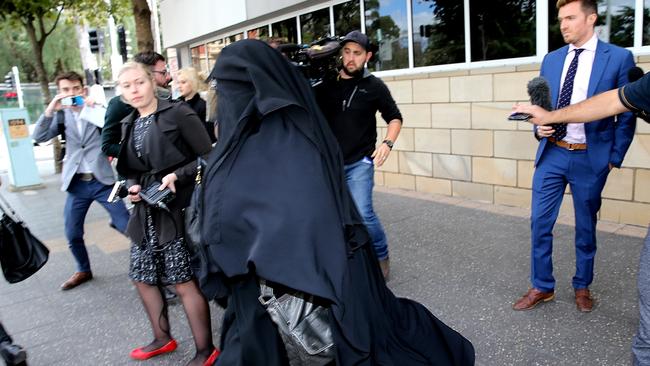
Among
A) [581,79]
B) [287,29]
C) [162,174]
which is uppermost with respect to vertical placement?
[287,29]

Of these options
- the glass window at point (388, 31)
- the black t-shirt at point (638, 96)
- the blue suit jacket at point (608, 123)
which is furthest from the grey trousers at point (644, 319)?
the glass window at point (388, 31)

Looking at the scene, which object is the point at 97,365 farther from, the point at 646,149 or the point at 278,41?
the point at 646,149

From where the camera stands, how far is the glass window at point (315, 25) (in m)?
8.78

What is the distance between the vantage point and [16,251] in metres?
3.43

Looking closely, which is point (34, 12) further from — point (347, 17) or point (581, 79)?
point (581, 79)

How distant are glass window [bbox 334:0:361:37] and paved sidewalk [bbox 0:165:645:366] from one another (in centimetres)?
334

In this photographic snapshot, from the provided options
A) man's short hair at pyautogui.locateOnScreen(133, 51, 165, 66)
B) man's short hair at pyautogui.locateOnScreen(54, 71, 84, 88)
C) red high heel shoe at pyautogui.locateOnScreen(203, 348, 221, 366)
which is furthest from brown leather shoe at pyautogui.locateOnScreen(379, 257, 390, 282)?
man's short hair at pyautogui.locateOnScreen(54, 71, 84, 88)

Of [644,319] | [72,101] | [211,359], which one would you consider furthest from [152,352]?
[644,319]

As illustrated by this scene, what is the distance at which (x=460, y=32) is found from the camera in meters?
6.73

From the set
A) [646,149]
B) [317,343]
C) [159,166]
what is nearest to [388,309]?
[317,343]

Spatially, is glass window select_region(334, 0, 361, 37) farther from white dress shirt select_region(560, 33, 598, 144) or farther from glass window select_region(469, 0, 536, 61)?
white dress shirt select_region(560, 33, 598, 144)

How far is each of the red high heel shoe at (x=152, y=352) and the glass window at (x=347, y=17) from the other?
5991mm

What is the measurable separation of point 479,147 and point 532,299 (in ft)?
10.7

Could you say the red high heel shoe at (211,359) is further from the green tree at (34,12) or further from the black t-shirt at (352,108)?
the green tree at (34,12)
